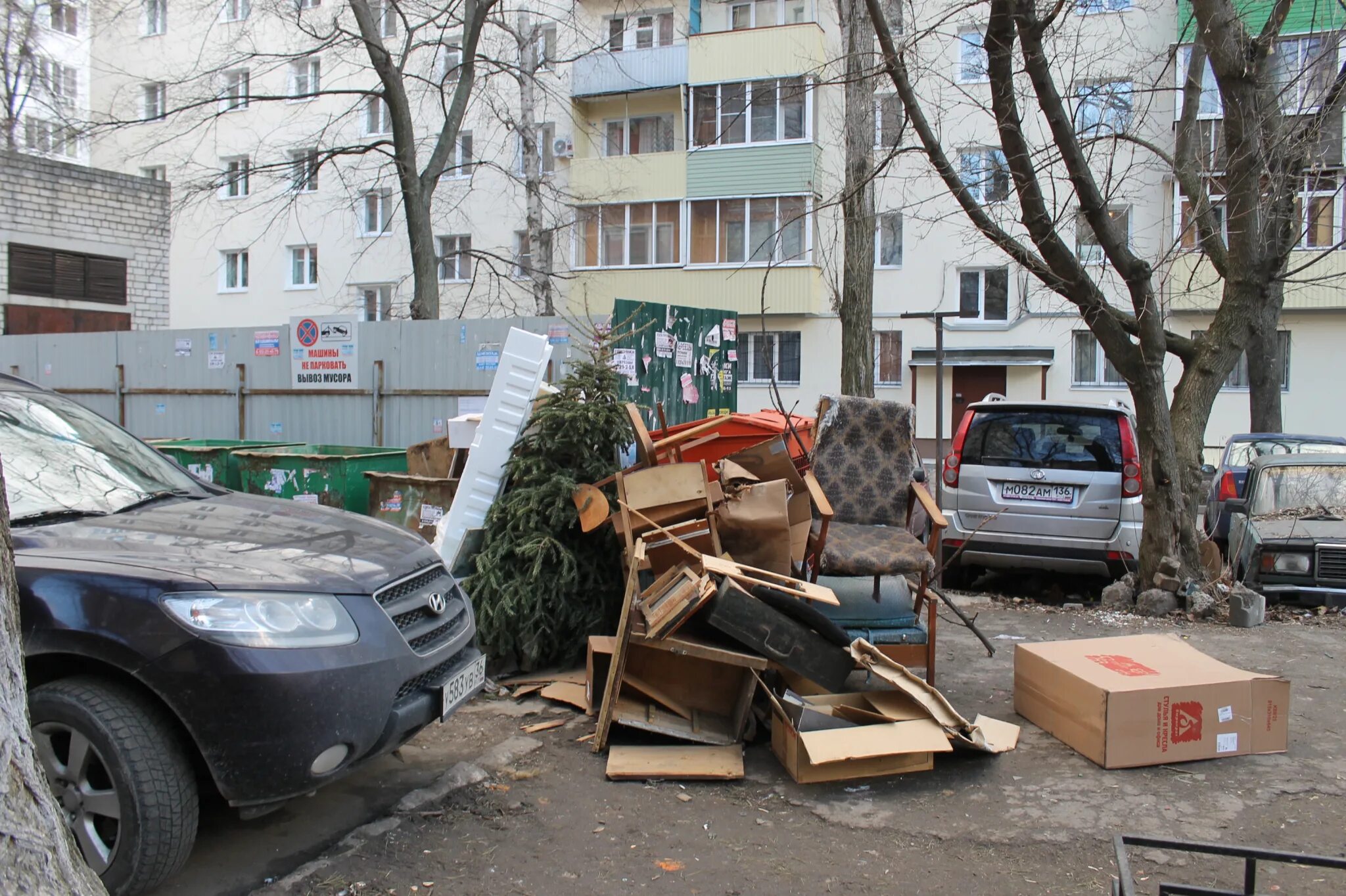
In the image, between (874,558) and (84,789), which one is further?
(874,558)

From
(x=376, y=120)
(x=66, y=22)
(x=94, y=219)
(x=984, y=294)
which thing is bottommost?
(x=984, y=294)

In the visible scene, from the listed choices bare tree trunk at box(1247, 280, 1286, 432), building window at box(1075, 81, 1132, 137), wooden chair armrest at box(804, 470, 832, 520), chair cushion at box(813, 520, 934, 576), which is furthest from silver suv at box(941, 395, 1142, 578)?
bare tree trunk at box(1247, 280, 1286, 432)

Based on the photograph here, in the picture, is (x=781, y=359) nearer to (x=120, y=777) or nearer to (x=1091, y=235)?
(x=1091, y=235)

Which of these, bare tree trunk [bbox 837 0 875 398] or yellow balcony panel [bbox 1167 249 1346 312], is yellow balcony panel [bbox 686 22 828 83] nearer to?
yellow balcony panel [bbox 1167 249 1346 312]

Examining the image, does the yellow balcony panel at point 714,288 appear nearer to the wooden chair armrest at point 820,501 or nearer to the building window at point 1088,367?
the building window at point 1088,367

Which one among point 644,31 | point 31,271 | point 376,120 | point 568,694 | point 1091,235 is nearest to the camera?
point 568,694

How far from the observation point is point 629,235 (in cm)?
2539

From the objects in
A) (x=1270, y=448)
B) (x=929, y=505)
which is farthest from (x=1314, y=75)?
(x=929, y=505)

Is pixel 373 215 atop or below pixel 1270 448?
atop

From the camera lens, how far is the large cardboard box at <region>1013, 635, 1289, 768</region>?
4312mm

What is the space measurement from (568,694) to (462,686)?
55.0 inches

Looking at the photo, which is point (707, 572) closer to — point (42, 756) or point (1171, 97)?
point (42, 756)

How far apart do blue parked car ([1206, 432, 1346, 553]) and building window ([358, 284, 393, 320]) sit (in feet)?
76.6

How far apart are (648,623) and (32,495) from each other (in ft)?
8.00
